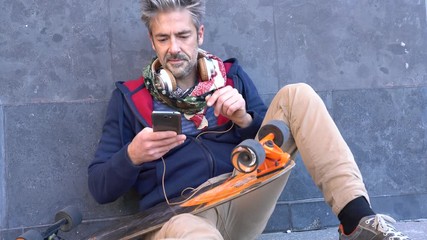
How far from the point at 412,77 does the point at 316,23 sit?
0.70 m

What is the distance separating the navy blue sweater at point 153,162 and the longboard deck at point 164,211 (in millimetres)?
145

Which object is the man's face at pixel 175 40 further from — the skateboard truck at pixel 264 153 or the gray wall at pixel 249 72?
the skateboard truck at pixel 264 153

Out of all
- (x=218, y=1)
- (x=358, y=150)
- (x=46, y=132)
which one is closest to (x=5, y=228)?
(x=46, y=132)

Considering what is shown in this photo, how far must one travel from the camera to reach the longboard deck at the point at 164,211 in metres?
2.51

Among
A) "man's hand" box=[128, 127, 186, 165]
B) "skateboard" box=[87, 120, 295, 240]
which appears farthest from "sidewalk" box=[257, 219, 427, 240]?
"man's hand" box=[128, 127, 186, 165]

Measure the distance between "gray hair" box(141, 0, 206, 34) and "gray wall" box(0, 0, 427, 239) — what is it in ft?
1.39

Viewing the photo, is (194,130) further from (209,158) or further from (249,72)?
(249,72)

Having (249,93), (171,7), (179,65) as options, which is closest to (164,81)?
(179,65)

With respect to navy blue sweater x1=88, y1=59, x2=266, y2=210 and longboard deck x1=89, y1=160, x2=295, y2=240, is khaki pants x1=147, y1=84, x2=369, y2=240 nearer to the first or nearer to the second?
longboard deck x1=89, y1=160, x2=295, y2=240

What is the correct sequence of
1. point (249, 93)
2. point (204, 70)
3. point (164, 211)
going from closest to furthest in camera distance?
point (164, 211), point (204, 70), point (249, 93)

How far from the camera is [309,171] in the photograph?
2.71 m

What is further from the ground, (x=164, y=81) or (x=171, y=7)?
(x=171, y=7)

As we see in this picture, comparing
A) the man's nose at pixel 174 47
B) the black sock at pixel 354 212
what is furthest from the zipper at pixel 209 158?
the black sock at pixel 354 212

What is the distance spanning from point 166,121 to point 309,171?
2.38 feet
